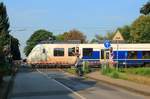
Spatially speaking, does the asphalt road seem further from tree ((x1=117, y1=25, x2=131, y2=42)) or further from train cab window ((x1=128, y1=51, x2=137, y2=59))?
tree ((x1=117, y1=25, x2=131, y2=42))

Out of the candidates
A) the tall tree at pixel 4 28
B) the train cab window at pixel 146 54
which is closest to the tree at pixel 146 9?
the tall tree at pixel 4 28

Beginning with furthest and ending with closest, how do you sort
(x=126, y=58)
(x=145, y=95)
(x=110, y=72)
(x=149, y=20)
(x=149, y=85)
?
(x=149, y=20)
(x=126, y=58)
(x=110, y=72)
(x=149, y=85)
(x=145, y=95)

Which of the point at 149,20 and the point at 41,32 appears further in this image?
the point at 41,32

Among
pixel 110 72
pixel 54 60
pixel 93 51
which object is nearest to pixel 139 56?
pixel 93 51

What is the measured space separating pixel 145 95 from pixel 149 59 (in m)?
52.6

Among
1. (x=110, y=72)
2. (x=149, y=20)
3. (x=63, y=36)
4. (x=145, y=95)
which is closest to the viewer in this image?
(x=145, y=95)

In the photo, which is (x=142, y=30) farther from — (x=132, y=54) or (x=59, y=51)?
(x=59, y=51)

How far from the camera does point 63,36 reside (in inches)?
7008

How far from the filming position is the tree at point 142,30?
120 meters

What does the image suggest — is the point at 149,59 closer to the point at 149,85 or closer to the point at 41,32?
the point at 149,85

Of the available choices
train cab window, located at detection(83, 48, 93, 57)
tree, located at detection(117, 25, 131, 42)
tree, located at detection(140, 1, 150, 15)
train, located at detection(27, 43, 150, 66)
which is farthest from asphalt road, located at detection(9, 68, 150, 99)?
tree, located at detection(117, 25, 131, 42)

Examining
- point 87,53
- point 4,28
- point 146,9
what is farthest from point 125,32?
point 146,9

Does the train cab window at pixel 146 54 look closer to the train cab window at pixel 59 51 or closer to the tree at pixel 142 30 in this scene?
the train cab window at pixel 59 51

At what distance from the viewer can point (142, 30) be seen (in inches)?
4786
